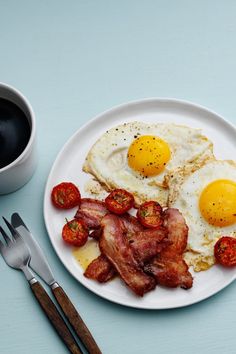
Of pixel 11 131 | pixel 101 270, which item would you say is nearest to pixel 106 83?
pixel 11 131

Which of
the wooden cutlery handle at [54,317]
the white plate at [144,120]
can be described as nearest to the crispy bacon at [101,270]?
the white plate at [144,120]

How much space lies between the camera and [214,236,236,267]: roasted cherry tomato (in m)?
3.25

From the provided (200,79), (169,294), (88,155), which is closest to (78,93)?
(88,155)

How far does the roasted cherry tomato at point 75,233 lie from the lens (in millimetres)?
3361

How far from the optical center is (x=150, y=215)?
11.0ft

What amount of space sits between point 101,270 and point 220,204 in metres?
0.69

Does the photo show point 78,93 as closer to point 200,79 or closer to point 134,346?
point 200,79

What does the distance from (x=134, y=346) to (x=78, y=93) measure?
1.50m

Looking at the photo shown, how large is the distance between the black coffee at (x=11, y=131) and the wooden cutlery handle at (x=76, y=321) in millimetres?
720

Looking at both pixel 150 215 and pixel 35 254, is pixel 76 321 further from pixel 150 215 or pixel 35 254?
pixel 150 215

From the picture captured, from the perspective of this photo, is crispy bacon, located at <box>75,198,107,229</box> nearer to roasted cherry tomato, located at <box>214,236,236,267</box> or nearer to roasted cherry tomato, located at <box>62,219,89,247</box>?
roasted cherry tomato, located at <box>62,219,89,247</box>

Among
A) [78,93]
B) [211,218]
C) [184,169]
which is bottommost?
[211,218]

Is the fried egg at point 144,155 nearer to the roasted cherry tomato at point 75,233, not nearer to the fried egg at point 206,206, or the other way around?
the fried egg at point 206,206

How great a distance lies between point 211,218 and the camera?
3.36 metres
